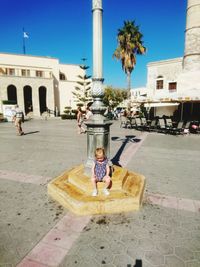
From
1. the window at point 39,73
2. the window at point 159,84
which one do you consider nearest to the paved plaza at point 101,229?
the window at point 159,84

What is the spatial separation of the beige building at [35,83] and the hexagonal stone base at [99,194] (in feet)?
98.4

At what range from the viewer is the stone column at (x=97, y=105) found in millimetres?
3951

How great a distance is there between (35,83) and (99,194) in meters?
34.6

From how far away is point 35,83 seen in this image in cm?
3494

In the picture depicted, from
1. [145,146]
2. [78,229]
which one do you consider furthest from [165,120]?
[78,229]

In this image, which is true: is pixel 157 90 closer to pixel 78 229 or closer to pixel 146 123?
pixel 146 123

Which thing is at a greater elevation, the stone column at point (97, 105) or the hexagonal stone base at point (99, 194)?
the stone column at point (97, 105)

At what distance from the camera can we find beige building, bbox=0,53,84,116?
110 ft

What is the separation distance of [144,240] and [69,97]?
133ft

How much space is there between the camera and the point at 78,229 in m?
3.11

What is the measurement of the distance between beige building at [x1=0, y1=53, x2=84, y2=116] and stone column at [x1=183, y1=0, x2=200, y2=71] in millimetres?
23701

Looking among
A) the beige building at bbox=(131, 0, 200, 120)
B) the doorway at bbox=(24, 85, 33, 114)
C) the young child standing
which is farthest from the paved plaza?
the doorway at bbox=(24, 85, 33, 114)

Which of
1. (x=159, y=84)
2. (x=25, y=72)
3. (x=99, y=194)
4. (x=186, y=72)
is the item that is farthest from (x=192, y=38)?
(x=25, y=72)

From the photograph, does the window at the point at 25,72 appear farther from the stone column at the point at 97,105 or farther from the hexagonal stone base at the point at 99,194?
the hexagonal stone base at the point at 99,194
